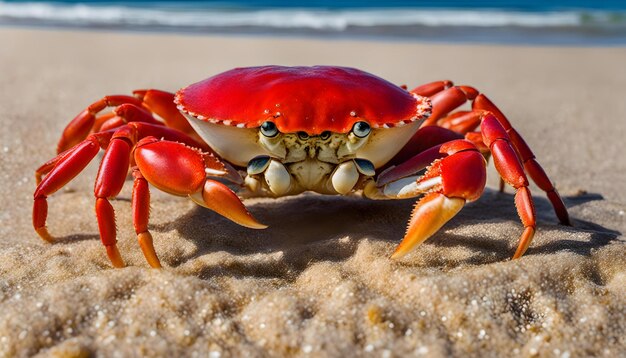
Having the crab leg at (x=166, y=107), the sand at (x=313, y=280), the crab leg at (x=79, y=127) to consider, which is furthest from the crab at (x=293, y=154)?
the crab leg at (x=79, y=127)

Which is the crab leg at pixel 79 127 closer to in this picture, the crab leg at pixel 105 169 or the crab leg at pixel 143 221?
the crab leg at pixel 105 169

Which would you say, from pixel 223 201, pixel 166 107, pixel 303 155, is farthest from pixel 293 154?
pixel 166 107

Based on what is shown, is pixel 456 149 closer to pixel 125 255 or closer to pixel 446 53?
pixel 125 255

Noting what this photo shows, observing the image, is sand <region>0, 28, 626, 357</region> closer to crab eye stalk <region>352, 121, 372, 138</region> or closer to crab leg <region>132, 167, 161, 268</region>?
crab leg <region>132, 167, 161, 268</region>

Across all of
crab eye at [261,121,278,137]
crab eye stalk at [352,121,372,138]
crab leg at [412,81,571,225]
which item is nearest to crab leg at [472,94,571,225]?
crab leg at [412,81,571,225]

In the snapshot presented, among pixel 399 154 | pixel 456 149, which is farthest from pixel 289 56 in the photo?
pixel 456 149

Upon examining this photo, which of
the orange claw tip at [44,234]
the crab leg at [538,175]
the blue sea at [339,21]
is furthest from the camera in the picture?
the blue sea at [339,21]
